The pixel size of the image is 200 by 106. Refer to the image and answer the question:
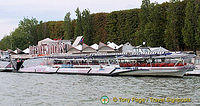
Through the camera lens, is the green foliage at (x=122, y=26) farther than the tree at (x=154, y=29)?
Yes

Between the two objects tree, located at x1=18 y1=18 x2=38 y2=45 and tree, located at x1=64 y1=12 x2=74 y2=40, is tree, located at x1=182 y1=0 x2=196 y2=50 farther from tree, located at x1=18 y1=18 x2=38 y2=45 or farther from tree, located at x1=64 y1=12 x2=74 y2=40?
tree, located at x1=18 y1=18 x2=38 y2=45

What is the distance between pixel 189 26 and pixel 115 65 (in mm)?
20634

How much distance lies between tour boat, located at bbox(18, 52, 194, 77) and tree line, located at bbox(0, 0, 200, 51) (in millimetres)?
11833

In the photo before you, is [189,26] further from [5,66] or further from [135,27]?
[5,66]

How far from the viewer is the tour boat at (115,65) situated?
4281cm

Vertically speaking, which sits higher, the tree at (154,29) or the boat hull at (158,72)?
the tree at (154,29)

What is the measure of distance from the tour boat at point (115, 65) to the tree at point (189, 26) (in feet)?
31.6

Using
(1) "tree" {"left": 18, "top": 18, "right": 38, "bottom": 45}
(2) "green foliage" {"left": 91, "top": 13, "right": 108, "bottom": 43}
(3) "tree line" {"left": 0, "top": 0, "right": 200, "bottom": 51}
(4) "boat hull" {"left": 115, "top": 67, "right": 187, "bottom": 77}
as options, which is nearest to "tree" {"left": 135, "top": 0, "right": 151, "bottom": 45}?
(3) "tree line" {"left": 0, "top": 0, "right": 200, "bottom": 51}

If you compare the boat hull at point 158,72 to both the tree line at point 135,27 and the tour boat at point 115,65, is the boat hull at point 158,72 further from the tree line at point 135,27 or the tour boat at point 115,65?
the tree line at point 135,27

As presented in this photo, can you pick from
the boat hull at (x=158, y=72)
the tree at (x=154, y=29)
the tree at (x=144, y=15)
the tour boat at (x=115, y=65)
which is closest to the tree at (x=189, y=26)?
the tree at (x=154, y=29)

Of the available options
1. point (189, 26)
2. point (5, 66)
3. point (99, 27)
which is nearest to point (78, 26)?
point (99, 27)

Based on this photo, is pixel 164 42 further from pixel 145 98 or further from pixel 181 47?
pixel 145 98

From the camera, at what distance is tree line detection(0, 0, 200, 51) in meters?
61.5

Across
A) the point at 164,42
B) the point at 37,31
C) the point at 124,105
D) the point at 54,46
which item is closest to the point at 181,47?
the point at 164,42
